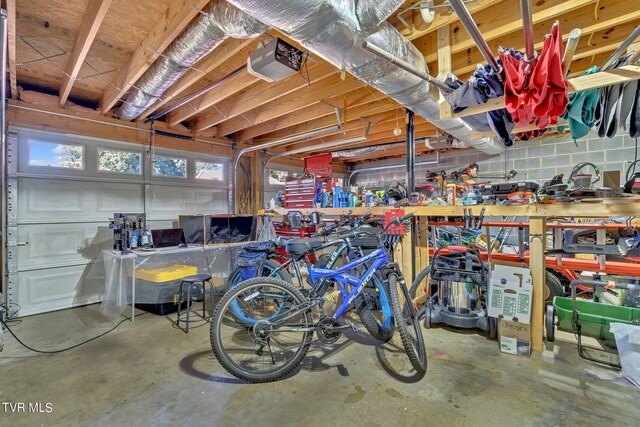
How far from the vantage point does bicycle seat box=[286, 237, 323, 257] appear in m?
2.29

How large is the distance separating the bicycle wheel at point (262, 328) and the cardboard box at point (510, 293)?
163 cm

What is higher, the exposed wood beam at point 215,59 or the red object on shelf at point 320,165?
the exposed wood beam at point 215,59

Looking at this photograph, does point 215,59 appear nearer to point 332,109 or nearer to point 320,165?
point 332,109

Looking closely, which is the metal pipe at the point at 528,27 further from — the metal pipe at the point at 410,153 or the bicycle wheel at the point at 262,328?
the metal pipe at the point at 410,153

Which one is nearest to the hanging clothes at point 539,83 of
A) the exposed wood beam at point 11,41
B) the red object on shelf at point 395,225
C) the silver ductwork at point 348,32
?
the silver ductwork at point 348,32

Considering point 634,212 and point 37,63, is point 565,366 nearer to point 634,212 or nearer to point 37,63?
point 634,212

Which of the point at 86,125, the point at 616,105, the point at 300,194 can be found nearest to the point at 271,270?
the point at 300,194

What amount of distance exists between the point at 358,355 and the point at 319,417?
0.76 meters

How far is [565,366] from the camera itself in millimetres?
2164

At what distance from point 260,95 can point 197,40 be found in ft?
4.71

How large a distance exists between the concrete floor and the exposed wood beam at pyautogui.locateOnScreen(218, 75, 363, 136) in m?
2.59

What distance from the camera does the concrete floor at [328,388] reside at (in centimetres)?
166

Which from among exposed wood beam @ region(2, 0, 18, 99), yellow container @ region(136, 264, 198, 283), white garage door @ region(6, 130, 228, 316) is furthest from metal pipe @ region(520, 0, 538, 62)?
white garage door @ region(6, 130, 228, 316)

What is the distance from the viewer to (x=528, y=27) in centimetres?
128
